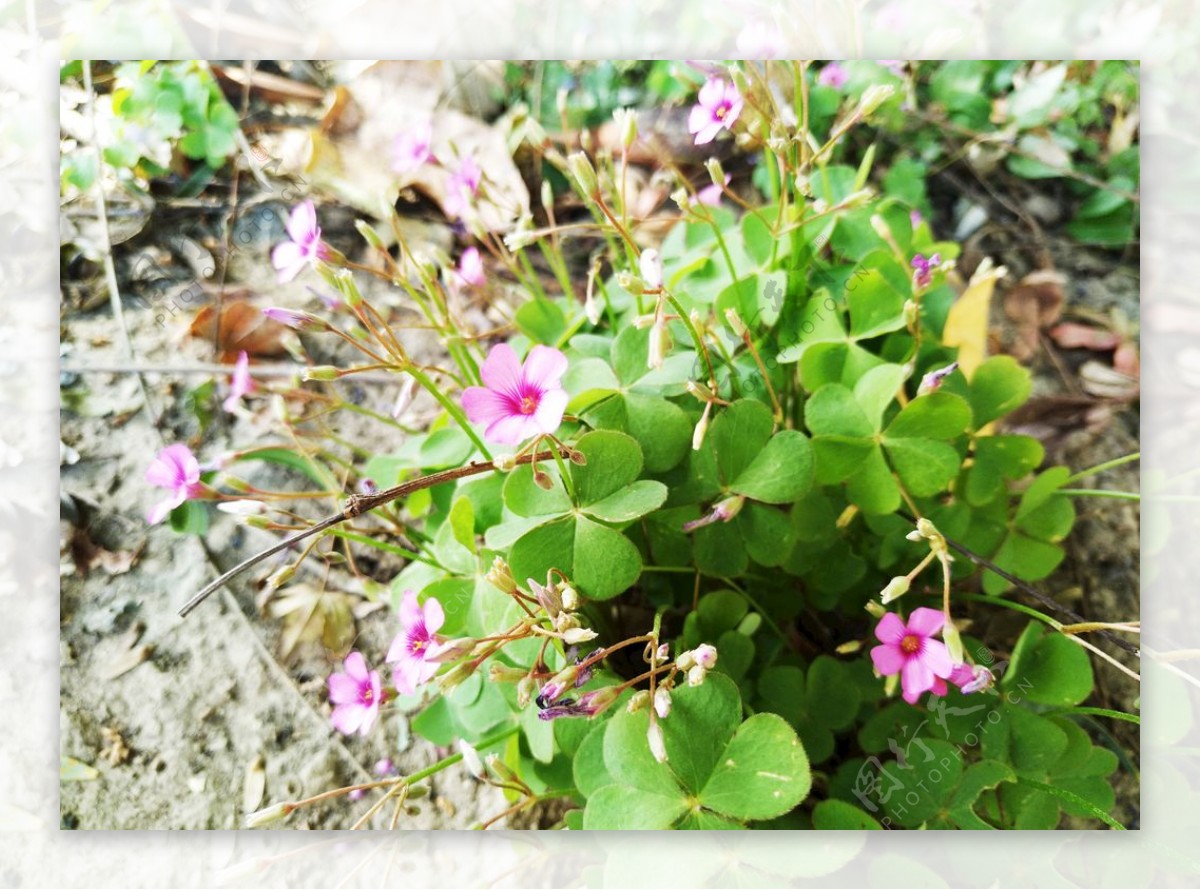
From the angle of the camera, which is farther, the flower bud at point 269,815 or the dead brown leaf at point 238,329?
the dead brown leaf at point 238,329

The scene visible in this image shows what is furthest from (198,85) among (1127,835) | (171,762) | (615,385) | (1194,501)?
(1127,835)

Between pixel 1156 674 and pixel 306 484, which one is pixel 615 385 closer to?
pixel 306 484

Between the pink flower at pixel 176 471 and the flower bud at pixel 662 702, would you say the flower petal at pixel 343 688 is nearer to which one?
the pink flower at pixel 176 471

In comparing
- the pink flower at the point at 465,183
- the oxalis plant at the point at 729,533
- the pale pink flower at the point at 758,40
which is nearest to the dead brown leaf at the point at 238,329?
the oxalis plant at the point at 729,533

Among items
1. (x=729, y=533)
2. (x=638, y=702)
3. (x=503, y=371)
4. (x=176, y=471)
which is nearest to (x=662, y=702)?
(x=638, y=702)

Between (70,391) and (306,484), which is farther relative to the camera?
(306,484)

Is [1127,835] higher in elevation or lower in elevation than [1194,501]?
lower

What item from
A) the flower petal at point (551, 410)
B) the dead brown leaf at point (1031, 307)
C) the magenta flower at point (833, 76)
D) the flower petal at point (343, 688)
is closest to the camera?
the flower petal at point (551, 410)
